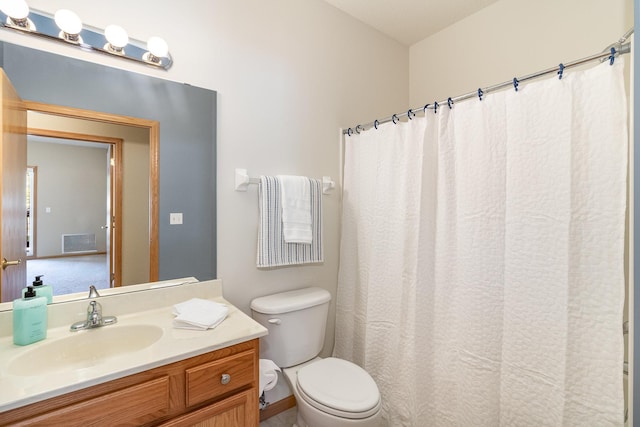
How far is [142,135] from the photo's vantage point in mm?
1391

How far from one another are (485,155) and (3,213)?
74.1 inches

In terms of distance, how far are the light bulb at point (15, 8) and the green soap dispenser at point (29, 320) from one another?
1024mm

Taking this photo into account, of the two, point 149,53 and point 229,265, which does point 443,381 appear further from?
point 149,53

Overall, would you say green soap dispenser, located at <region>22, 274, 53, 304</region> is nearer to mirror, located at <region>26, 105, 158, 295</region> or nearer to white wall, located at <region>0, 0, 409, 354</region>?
mirror, located at <region>26, 105, 158, 295</region>

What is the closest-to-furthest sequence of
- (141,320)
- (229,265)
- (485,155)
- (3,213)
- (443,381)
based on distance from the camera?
(3,213)
(141,320)
(485,155)
(443,381)
(229,265)

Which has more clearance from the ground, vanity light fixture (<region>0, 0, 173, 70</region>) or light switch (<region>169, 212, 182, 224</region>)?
vanity light fixture (<region>0, 0, 173, 70</region>)

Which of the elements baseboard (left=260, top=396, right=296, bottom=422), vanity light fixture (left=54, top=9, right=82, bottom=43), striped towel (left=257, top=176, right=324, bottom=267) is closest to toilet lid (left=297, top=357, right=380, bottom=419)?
baseboard (left=260, top=396, right=296, bottom=422)

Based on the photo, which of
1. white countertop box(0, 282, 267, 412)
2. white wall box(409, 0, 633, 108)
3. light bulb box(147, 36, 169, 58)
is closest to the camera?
white countertop box(0, 282, 267, 412)

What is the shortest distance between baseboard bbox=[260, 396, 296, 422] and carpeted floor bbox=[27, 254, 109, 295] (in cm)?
115

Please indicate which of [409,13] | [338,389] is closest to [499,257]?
[338,389]

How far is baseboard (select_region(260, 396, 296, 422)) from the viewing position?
1.77m

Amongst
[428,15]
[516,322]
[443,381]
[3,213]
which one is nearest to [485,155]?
[516,322]

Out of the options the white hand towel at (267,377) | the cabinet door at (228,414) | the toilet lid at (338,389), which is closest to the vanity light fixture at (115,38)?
the cabinet door at (228,414)

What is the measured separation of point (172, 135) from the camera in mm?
1457
